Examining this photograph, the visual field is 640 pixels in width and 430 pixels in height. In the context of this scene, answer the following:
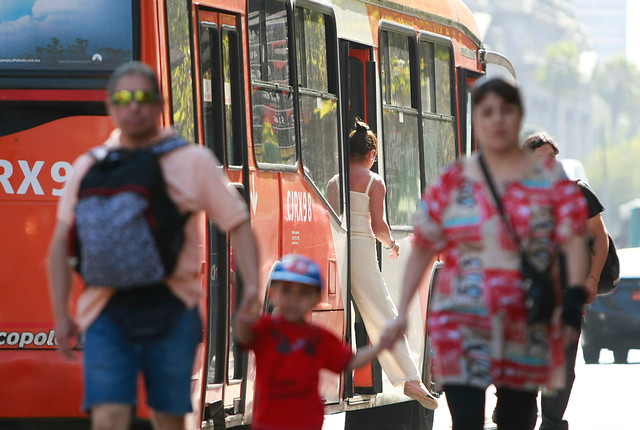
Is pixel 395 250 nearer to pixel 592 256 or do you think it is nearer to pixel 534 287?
pixel 592 256

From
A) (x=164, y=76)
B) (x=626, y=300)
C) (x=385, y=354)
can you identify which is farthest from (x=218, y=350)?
(x=626, y=300)

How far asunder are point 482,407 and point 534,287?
0.58m

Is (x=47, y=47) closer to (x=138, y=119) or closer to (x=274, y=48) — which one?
(x=274, y=48)

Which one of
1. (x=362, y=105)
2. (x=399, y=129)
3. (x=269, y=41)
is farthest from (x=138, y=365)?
(x=399, y=129)

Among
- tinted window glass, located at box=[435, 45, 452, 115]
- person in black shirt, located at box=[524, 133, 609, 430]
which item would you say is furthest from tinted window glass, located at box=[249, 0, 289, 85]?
tinted window glass, located at box=[435, 45, 452, 115]

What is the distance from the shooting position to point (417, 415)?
35.9 feet

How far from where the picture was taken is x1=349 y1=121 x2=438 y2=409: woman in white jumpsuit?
31.1ft

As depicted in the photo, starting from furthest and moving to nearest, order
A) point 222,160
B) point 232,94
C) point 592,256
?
point 592,256 < point 232,94 < point 222,160

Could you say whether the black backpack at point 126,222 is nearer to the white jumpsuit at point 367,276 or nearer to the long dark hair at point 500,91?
the long dark hair at point 500,91

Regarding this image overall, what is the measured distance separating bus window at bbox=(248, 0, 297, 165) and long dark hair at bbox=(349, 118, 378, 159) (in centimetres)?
91

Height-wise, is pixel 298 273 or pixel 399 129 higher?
pixel 399 129

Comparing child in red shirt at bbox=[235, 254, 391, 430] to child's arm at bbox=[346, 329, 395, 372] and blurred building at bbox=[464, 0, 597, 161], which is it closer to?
child's arm at bbox=[346, 329, 395, 372]

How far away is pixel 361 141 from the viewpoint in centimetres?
945

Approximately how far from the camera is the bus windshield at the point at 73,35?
7113mm
